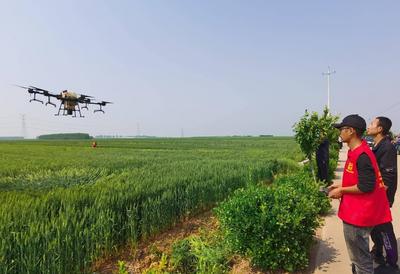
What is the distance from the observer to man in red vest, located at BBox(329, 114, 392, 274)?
10.2ft

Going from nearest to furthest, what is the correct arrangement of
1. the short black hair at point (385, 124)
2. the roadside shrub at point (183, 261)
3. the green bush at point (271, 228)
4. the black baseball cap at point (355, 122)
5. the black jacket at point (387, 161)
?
the black baseball cap at point (355, 122)
the green bush at point (271, 228)
the black jacket at point (387, 161)
the short black hair at point (385, 124)
the roadside shrub at point (183, 261)

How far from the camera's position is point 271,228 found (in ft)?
13.5

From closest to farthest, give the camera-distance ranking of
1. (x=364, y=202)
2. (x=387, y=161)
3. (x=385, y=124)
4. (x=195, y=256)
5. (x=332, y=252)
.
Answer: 1. (x=364, y=202)
2. (x=387, y=161)
3. (x=385, y=124)
4. (x=195, y=256)
5. (x=332, y=252)

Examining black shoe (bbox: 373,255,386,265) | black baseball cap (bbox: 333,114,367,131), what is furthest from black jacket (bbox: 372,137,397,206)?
black baseball cap (bbox: 333,114,367,131)

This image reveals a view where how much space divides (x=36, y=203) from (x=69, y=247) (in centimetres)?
145

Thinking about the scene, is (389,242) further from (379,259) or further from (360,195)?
(360,195)

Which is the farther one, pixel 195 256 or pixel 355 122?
pixel 195 256

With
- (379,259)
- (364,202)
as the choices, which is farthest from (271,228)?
(379,259)

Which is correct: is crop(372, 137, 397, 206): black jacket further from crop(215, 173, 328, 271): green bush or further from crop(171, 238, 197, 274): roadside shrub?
crop(171, 238, 197, 274): roadside shrub

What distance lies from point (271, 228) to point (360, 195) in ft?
4.24

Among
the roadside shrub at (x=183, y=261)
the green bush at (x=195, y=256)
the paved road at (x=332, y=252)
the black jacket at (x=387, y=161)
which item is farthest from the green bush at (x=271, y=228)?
the black jacket at (x=387, y=161)

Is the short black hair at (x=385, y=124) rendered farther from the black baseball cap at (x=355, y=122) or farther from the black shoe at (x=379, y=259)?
the black shoe at (x=379, y=259)

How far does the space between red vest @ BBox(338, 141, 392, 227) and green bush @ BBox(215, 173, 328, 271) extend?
3.17 ft

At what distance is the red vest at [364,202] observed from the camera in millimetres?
3186
